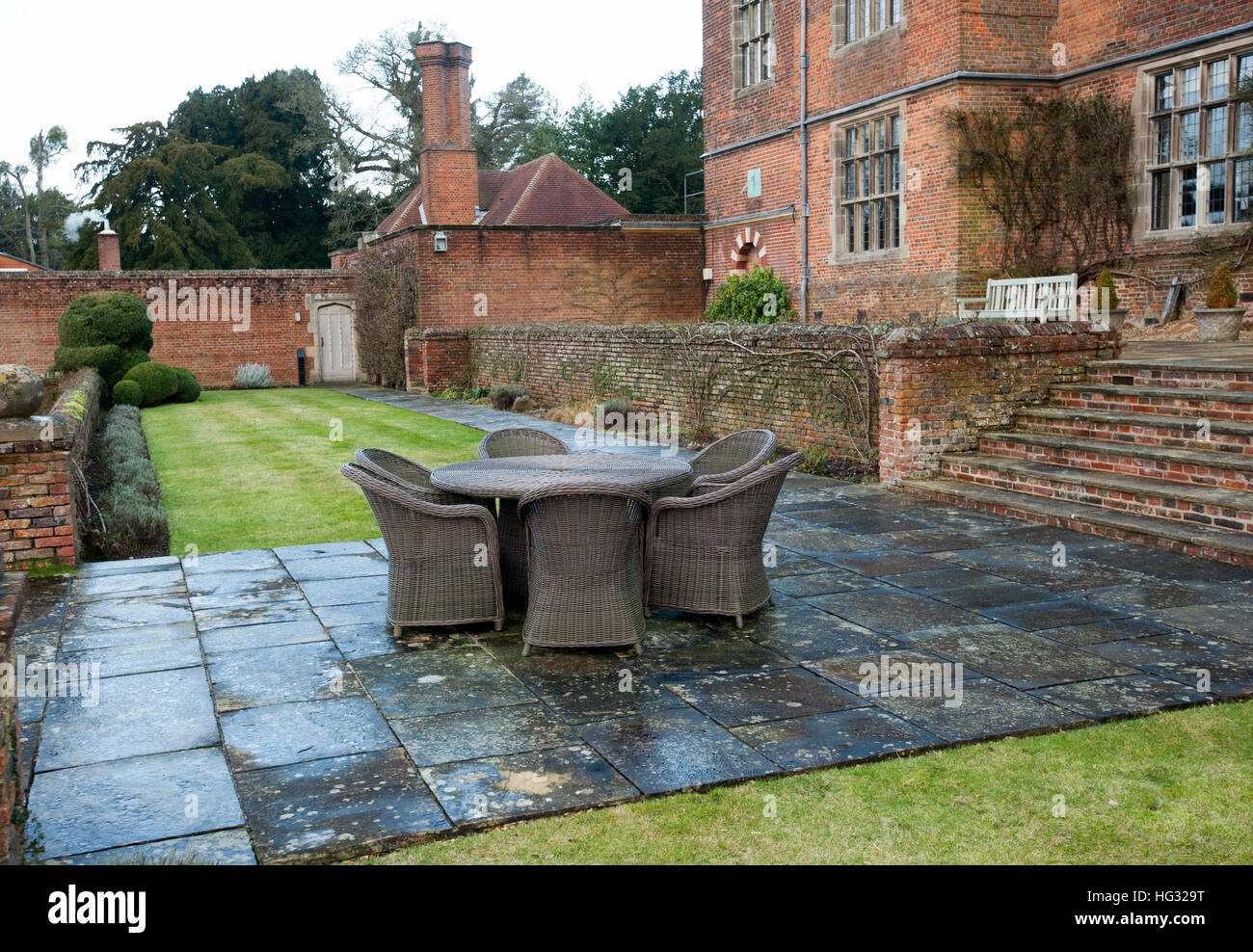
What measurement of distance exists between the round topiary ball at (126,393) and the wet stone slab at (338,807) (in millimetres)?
17404

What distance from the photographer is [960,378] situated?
9.38m

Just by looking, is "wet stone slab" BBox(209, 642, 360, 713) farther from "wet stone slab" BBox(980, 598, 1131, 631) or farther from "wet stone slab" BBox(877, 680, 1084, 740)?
"wet stone slab" BBox(980, 598, 1131, 631)

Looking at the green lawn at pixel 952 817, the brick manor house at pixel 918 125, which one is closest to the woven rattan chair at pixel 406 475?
the green lawn at pixel 952 817

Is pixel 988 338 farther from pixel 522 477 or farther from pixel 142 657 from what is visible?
pixel 142 657

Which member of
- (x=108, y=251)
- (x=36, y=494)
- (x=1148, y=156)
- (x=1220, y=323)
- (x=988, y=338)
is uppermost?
(x=108, y=251)

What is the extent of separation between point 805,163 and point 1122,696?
17463 millimetres

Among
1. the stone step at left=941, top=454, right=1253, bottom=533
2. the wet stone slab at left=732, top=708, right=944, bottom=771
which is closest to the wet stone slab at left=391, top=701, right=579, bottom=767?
the wet stone slab at left=732, top=708, right=944, bottom=771

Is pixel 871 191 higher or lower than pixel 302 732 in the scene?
higher

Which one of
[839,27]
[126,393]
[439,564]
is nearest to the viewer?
[439,564]

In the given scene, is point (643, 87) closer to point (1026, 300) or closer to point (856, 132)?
point (856, 132)

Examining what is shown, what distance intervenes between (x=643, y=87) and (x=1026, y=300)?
1246 inches

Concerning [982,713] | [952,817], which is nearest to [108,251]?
[982,713]

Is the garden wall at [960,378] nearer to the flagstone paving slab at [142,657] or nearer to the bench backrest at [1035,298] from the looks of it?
the bench backrest at [1035,298]

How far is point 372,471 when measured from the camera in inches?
220
